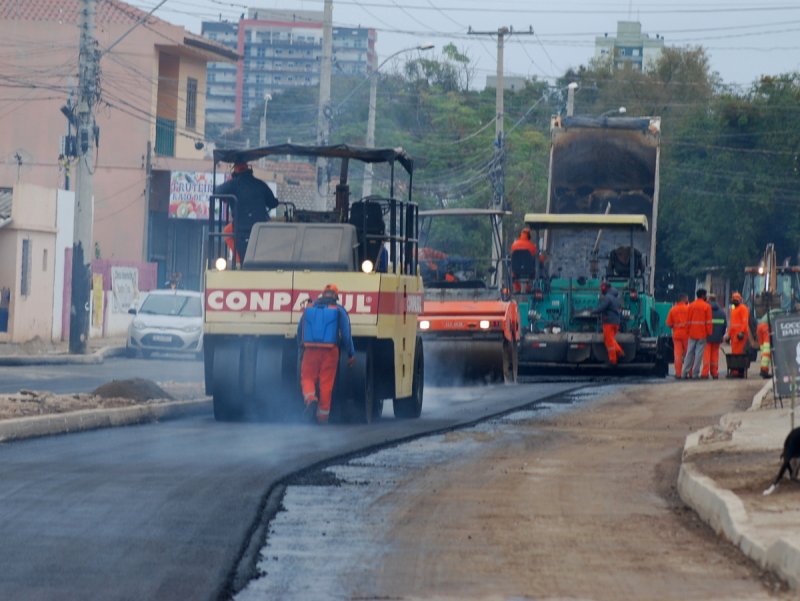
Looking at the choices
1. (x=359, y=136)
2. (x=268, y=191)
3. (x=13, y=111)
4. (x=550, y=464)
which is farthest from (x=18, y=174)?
(x=550, y=464)

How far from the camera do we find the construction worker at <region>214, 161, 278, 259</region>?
19188 millimetres

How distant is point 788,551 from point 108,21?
4717cm

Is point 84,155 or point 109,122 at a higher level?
point 109,122

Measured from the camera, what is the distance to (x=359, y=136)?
69875 mm

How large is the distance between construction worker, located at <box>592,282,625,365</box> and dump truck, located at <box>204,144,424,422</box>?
9.07 m

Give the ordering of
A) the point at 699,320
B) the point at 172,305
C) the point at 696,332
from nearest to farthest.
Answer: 1. the point at 699,320
2. the point at 696,332
3. the point at 172,305

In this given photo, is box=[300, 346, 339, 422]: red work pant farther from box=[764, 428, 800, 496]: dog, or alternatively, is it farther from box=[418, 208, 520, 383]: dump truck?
box=[418, 208, 520, 383]: dump truck

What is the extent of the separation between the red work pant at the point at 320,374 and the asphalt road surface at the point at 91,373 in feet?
17.1

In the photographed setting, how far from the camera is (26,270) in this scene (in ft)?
129

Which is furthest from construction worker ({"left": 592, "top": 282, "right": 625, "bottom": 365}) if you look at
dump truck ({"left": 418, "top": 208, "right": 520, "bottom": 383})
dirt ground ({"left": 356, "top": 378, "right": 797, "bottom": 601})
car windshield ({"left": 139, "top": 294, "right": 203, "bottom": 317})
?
car windshield ({"left": 139, "top": 294, "right": 203, "bottom": 317})

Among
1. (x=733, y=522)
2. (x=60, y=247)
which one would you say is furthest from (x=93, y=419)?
(x=60, y=247)

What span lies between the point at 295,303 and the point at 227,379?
114 centimetres

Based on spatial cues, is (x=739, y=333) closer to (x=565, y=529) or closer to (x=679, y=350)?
(x=679, y=350)

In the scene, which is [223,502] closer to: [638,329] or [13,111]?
[638,329]
